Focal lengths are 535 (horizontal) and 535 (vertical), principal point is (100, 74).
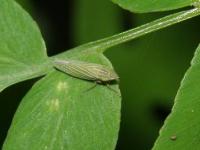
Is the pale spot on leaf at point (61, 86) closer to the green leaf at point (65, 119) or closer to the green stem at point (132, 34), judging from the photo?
the green leaf at point (65, 119)

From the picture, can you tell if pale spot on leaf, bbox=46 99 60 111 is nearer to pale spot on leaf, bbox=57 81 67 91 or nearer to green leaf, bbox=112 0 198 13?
pale spot on leaf, bbox=57 81 67 91

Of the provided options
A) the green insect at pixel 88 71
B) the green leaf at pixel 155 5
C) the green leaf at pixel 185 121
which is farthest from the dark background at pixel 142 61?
the green leaf at pixel 185 121

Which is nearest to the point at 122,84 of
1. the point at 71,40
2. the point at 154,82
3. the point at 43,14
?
the point at 154,82

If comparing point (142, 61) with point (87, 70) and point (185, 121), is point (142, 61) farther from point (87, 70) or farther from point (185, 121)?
point (185, 121)

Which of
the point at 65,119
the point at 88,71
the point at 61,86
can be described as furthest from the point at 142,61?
the point at 65,119

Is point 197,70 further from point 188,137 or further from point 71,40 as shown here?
point 71,40
